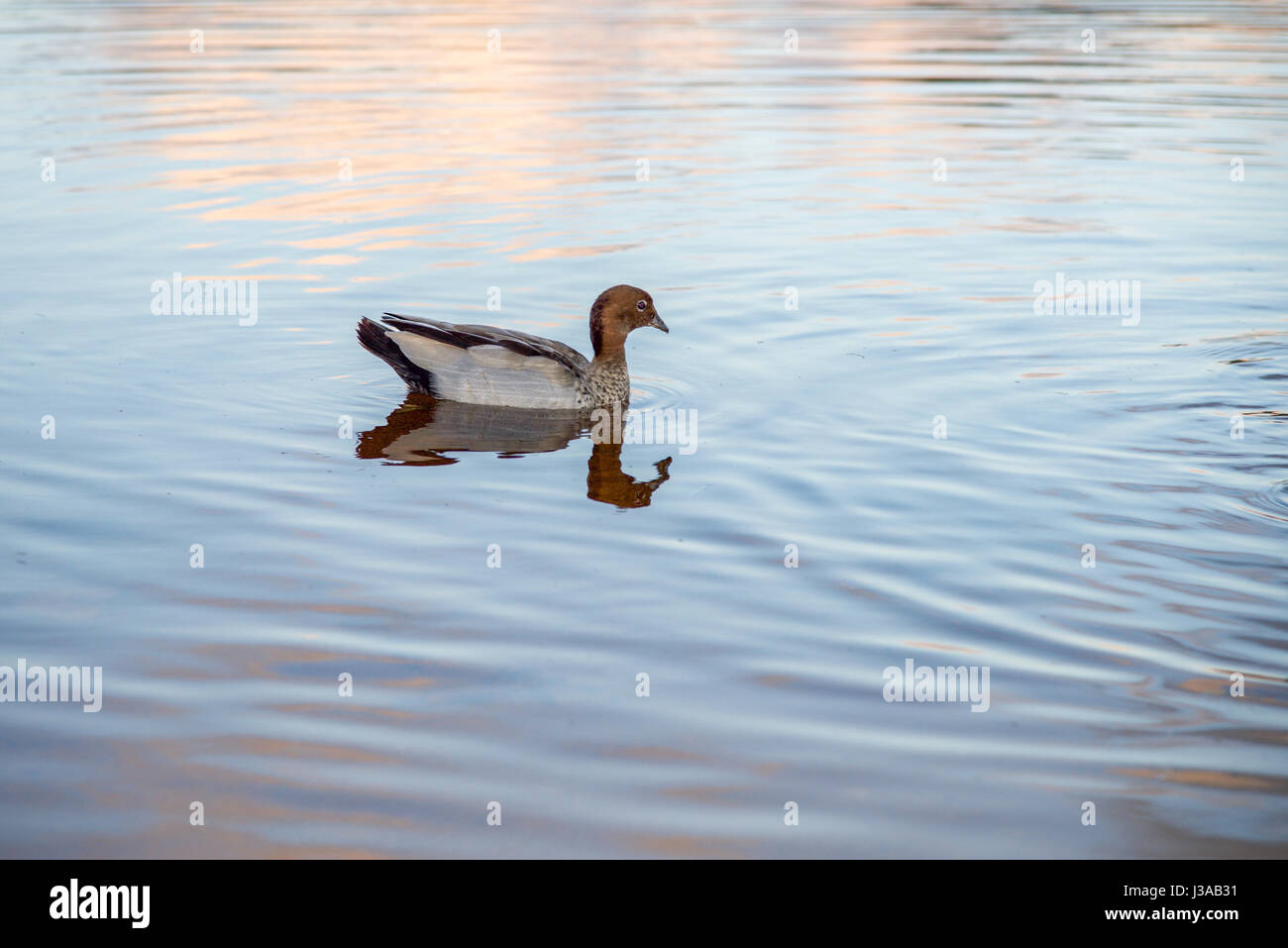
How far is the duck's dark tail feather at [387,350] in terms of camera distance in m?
10.5

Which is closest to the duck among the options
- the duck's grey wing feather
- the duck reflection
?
the duck's grey wing feather

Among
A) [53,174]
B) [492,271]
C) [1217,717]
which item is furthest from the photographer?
[53,174]

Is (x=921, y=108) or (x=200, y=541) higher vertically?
(x=921, y=108)

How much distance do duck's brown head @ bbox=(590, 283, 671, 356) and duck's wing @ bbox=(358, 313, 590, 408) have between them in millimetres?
275

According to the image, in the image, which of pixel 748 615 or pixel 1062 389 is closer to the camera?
pixel 748 615

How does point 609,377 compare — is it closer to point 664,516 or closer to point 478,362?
point 478,362

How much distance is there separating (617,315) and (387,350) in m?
1.72

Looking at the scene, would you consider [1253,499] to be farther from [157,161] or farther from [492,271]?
[157,161]

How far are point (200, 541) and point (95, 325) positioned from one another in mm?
5312

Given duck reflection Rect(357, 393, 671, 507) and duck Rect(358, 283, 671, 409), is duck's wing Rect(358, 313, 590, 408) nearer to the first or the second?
duck Rect(358, 283, 671, 409)

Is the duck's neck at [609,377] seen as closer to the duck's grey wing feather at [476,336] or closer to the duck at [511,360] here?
the duck at [511,360]

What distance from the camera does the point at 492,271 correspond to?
14336 millimetres
